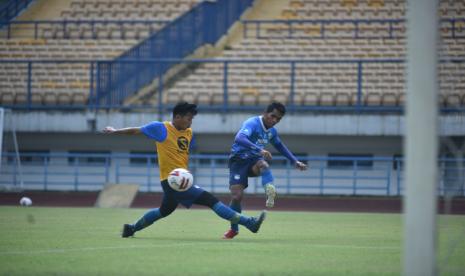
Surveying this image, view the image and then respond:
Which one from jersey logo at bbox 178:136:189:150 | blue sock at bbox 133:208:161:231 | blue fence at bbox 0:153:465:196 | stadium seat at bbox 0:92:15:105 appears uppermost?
stadium seat at bbox 0:92:15:105

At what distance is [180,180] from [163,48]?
19.7m

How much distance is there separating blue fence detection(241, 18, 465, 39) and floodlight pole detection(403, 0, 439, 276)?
84.3 feet

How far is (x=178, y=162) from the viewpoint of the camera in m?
12.7

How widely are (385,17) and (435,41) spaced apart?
27665 mm

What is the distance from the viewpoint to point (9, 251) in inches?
425

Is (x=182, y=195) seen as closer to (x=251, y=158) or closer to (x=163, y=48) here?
(x=251, y=158)

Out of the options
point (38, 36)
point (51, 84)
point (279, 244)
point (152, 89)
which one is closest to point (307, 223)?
point (279, 244)

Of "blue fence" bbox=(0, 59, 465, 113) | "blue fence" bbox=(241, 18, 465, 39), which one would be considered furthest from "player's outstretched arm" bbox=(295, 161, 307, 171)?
"blue fence" bbox=(241, 18, 465, 39)

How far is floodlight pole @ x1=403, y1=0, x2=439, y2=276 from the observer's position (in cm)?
663

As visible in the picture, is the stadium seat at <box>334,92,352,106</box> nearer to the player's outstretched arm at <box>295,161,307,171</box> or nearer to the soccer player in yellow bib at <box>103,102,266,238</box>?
the player's outstretched arm at <box>295,161,307,171</box>

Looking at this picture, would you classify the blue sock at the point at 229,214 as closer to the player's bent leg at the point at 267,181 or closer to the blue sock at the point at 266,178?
the player's bent leg at the point at 267,181

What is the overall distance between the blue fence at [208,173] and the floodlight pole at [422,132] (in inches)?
829

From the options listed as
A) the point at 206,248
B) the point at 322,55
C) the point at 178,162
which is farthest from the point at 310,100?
the point at 206,248

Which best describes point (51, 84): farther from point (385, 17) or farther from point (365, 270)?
point (365, 270)
